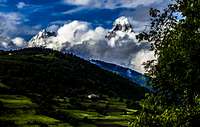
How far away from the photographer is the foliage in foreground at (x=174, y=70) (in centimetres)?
3600

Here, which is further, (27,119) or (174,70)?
(27,119)

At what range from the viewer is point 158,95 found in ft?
133

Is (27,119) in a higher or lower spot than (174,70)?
lower

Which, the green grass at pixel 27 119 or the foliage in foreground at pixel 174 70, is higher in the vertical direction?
the foliage in foreground at pixel 174 70

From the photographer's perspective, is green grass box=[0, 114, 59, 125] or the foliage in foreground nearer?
the foliage in foreground

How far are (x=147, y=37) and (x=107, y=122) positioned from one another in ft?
451

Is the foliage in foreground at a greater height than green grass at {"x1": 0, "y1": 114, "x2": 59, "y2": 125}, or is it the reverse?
the foliage in foreground

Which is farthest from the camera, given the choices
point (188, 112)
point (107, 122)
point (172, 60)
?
point (107, 122)

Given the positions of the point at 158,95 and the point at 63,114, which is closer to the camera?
the point at 158,95

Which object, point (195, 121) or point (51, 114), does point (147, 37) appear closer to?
point (195, 121)

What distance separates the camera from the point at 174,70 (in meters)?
39.1

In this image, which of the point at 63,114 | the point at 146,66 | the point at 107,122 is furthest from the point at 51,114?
the point at 146,66

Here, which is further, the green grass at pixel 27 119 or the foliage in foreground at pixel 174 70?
the green grass at pixel 27 119

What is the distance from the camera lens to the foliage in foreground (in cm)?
3600
